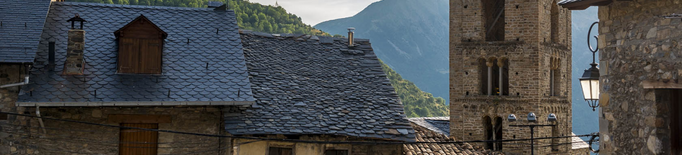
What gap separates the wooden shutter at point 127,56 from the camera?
12.6m

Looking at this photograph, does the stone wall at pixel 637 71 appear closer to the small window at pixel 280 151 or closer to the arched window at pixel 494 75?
the small window at pixel 280 151

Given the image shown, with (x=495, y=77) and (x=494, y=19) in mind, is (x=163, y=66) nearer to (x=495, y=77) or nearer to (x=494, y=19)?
(x=495, y=77)

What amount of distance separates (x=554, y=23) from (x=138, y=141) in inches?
947

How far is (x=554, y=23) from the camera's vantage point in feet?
105

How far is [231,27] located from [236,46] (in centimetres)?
79

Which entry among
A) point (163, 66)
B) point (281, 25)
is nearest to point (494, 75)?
point (163, 66)

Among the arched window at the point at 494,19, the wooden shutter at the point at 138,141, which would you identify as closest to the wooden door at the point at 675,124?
the wooden shutter at the point at 138,141

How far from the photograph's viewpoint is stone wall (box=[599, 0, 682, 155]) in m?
7.06

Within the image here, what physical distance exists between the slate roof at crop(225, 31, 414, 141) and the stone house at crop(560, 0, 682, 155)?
16.6 ft

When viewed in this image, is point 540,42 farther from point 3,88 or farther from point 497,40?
point 3,88

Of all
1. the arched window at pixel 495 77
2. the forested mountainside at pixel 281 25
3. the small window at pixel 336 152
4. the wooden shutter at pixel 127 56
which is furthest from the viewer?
the forested mountainside at pixel 281 25

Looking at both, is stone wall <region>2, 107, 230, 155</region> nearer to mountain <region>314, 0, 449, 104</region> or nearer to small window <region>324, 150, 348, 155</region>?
small window <region>324, 150, 348, 155</region>

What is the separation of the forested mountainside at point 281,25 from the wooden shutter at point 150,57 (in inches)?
1120

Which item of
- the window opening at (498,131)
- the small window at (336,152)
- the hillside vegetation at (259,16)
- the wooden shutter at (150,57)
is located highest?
the hillside vegetation at (259,16)
